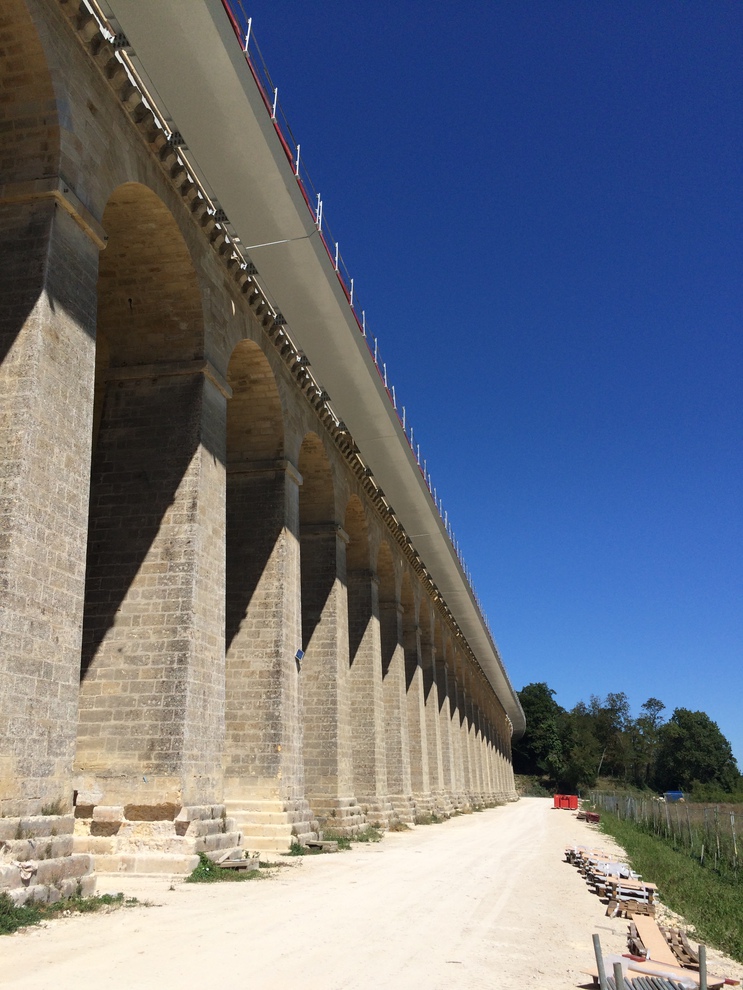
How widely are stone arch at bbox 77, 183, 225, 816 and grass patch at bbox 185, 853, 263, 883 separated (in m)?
0.87

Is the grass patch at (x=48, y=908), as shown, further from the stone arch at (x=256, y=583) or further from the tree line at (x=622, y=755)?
the tree line at (x=622, y=755)

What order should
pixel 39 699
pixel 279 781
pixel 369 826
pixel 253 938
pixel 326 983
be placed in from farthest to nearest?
pixel 369 826 → pixel 279 781 → pixel 39 699 → pixel 253 938 → pixel 326 983

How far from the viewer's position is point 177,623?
1161 centimetres

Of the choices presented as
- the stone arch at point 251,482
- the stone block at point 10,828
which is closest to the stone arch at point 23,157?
the stone block at point 10,828

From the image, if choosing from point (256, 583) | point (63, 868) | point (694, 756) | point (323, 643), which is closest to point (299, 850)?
point (256, 583)

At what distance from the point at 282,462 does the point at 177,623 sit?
585 cm

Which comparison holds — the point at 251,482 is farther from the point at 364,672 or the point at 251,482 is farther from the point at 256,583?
the point at 364,672

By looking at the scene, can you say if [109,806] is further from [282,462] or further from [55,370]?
[282,462]

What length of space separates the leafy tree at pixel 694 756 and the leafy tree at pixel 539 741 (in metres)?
15.0

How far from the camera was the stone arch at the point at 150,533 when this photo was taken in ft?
36.7

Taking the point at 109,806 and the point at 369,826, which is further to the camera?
the point at 369,826

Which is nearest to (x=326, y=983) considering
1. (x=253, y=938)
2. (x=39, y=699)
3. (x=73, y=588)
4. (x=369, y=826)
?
(x=253, y=938)

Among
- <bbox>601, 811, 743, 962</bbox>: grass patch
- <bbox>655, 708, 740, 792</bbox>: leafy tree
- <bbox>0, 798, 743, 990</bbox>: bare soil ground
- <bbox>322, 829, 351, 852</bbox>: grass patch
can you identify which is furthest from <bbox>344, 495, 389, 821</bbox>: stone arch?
<bbox>655, 708, 740, 792</bbox>: leafy tree

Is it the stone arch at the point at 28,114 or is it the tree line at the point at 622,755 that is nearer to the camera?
the stone arch at the point at 28,114
